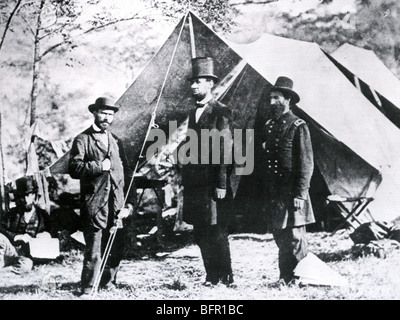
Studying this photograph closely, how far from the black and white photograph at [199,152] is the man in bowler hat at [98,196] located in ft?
0.06

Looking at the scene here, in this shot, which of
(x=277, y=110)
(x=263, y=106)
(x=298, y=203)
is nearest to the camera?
(x=298, y=203)

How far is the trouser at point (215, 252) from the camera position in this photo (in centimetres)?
514

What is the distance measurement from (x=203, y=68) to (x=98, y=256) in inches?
81.1

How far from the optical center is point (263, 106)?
530 centimetres

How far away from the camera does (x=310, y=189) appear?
17.2 ft

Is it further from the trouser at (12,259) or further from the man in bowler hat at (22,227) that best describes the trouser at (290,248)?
the trouser at (12,259)

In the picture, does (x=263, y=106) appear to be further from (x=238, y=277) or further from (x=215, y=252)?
(x=238, y=277)

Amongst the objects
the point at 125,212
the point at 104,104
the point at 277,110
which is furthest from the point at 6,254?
the point at 277,110

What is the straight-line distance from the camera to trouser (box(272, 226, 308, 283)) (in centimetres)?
505

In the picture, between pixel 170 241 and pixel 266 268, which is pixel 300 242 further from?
pixel 170 241

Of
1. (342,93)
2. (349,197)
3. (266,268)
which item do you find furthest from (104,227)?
(342,93)

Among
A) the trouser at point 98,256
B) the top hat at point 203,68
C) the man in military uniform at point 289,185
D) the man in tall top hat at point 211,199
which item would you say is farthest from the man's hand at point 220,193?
the top hat at point 203,68
